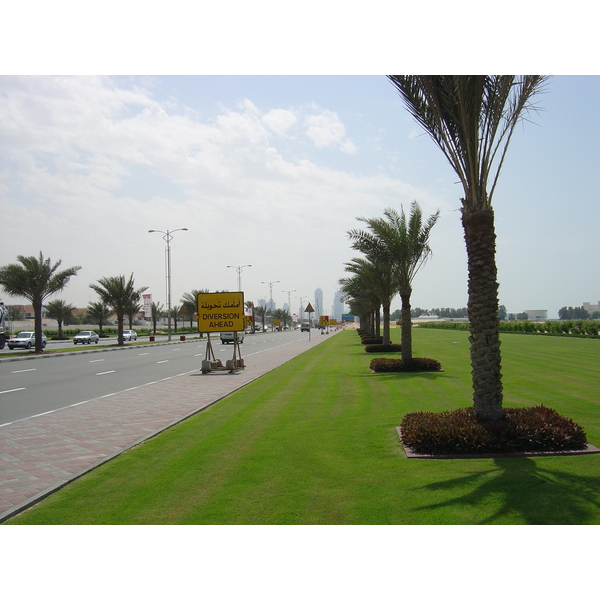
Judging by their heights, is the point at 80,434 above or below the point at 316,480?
below

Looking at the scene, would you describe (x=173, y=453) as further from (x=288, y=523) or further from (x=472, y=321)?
(x=472, y=321)

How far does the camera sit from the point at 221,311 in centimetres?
2270

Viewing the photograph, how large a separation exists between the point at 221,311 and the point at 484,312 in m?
16.1

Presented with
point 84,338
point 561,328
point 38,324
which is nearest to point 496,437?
point 38,324

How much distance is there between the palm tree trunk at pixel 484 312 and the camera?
24.9ft

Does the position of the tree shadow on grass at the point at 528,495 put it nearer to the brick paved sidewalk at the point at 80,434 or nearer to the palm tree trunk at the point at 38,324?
the brick paved sidewalk at the point at 80,434

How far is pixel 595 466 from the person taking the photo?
6148 mm

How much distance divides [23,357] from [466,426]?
3230cm

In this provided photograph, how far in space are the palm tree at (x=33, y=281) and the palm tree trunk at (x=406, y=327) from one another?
27.4m

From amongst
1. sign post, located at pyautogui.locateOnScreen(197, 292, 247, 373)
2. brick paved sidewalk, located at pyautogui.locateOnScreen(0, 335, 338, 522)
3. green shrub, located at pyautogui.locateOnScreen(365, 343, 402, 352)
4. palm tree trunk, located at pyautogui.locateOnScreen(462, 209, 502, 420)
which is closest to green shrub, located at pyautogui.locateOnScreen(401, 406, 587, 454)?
palm tree trunk, located at pyautogui.locateOnScreen(462, 209, 502, 420)

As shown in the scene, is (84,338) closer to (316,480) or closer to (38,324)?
(38,324)

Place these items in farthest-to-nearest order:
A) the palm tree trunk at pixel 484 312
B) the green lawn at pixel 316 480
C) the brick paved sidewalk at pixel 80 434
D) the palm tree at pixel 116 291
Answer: the palm tree at pixel 116 291
the palm tree trunk at pixel 484 312
the brick paved sidewalk at pixel 80 434
the green lawn at pixel 316 480

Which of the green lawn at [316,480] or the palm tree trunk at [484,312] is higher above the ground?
the palm tree trunk at [484,312]

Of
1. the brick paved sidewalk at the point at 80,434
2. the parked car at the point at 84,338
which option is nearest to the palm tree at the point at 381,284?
the brick paved sidewalk at the point at 80,434
